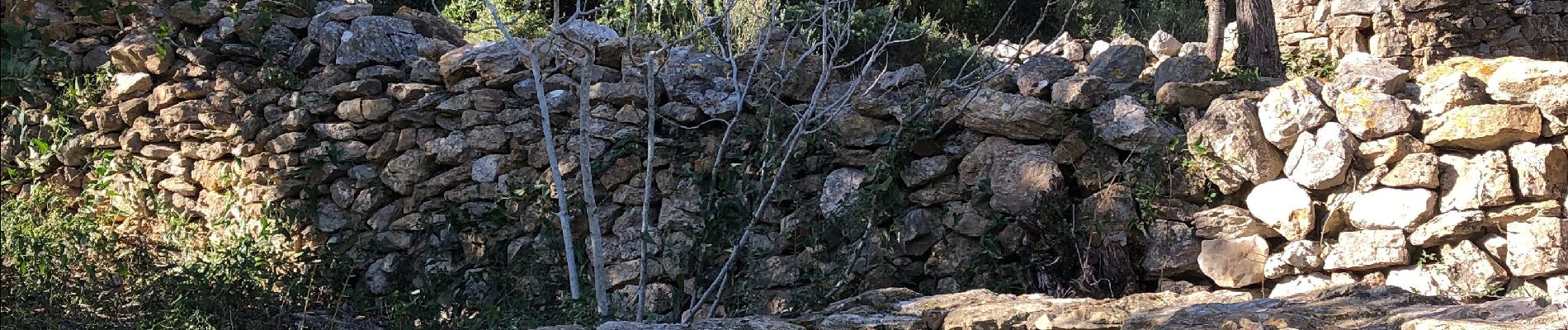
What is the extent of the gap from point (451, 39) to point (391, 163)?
0.81m

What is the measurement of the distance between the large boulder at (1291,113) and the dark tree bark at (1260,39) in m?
1.97

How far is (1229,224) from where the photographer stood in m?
4.78

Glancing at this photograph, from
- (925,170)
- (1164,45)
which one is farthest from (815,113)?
(1164,45)

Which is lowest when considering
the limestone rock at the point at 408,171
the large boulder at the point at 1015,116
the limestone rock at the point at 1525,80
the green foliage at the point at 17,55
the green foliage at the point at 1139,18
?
the green foliage at the point at 1139,18

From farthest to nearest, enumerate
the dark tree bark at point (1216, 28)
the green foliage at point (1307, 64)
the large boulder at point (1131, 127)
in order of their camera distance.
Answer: the dark tree bark at point (1216, 28) < the green foliage at point (1307, 64) < the large boulder at point (1131, 127)

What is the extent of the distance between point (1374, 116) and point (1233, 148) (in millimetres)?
498

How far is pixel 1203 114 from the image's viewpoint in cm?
500

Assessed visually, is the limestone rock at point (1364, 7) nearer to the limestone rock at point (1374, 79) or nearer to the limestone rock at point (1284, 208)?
A: the limestone rock at point (1374, 79)

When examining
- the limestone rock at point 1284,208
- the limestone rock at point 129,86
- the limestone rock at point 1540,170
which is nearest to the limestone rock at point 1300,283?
the limestone rock at point 1284,208

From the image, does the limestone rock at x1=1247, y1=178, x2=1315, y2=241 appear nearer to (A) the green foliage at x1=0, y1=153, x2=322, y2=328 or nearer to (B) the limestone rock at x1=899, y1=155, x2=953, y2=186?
(B) the limestone rock at x1=899, y1=155, x2=953, y2=186

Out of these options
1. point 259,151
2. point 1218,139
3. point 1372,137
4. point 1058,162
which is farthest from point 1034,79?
point 259,151

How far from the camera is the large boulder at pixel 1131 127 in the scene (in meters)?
4.94

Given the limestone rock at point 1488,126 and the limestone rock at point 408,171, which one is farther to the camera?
the limestone rock at point 408,171

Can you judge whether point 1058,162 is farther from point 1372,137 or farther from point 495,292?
point 495,292
